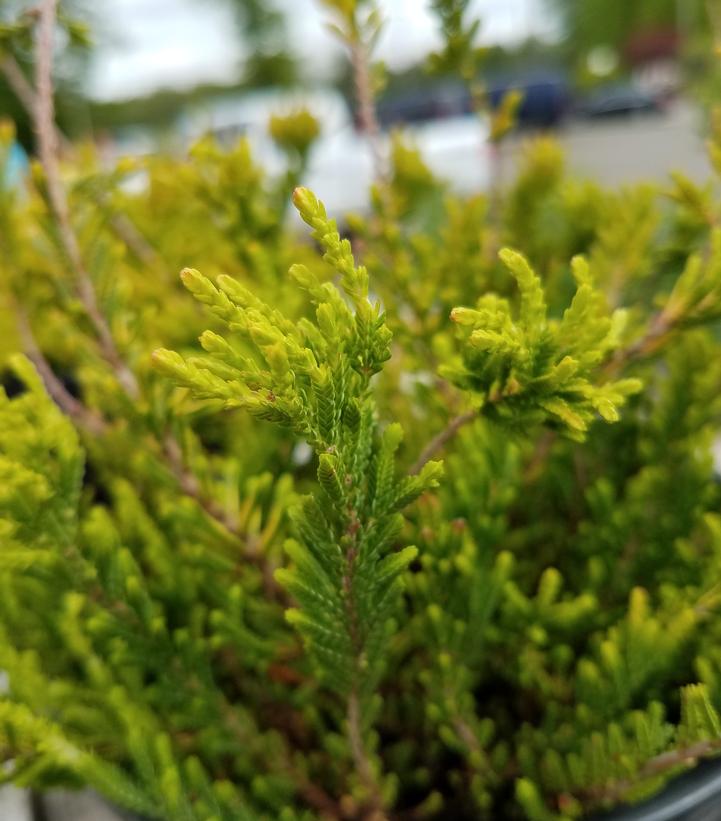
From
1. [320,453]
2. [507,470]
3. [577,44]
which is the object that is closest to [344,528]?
[320,453]

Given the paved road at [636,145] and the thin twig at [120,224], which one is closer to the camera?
the thin twig at [120,224]

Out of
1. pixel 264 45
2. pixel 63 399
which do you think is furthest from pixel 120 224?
pixel 264 45

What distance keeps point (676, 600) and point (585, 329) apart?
0.61 feet

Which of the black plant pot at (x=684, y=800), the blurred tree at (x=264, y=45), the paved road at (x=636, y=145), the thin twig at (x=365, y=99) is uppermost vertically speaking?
the blurred tree at (x=264, y=45)

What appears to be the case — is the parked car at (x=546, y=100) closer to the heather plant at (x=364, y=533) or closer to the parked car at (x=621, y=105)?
the parked car at (x=621, y=105)

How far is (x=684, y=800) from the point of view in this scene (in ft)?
0.94

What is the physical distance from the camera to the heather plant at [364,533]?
23cm

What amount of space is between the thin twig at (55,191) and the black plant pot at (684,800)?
33 centimetres

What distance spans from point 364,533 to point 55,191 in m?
0.32

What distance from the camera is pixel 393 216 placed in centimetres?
56

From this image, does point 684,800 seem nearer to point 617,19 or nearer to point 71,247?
point 71,247

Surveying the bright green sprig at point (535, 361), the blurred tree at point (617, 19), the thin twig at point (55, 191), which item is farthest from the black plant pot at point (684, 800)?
the blurred tree at point (617, 19)

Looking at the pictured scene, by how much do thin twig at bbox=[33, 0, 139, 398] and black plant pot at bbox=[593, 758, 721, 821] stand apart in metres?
0.33

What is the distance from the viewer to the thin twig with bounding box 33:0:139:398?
0.38 metres
